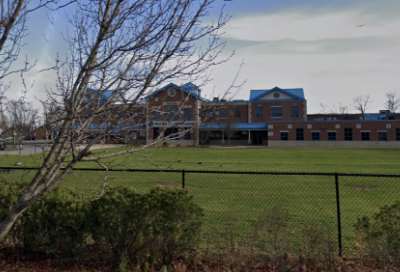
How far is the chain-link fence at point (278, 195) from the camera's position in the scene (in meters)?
6.85

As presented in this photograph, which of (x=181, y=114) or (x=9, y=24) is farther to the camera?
(x=181, y=114)

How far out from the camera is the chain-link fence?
6852 millimetres

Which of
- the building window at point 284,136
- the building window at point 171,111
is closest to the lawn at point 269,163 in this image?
the building window at point 171,111

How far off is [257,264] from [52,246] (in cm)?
305

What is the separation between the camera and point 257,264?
4.88m

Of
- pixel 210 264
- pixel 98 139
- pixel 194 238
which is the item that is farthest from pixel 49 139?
pixel 210 264

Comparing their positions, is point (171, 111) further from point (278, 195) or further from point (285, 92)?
point (285, 92)

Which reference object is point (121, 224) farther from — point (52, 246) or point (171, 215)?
point (52, 246)

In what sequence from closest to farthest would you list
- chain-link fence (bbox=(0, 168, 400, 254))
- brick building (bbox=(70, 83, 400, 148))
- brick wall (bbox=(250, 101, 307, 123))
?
1. chain-link fence (bbox=(0, 168, 400, 254))
2. brick building (bbox=(70, 83, 400, 148))
3. brick wall (bbox=(250, 101, 307, 123))

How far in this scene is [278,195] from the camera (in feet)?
35.4

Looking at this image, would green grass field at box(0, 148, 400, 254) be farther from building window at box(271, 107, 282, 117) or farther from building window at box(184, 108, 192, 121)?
building window at box(271, 107, 282, 117)

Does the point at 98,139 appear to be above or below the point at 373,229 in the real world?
above

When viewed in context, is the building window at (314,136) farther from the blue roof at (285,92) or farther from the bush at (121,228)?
the bush at (121,228)

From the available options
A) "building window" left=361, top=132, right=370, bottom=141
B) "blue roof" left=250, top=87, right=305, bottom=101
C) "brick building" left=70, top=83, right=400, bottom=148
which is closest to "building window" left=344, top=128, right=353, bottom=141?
"brick building" left=70, top=83, right=400, bottom=148
